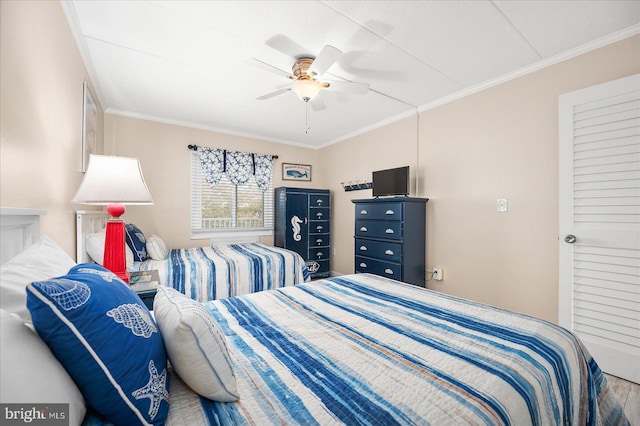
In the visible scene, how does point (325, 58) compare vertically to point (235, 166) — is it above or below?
above

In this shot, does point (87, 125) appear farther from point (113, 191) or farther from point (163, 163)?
point (163, 163)

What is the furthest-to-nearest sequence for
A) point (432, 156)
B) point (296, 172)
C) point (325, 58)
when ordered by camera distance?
point (296, 172) < point (432, 156) < point (325, 58)

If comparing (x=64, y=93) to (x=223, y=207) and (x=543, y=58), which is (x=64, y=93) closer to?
(x=223, y=207)

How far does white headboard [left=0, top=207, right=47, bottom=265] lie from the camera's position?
0.91m

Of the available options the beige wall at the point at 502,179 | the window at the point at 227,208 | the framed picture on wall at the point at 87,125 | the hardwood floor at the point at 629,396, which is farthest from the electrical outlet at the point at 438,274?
the framed picture on wall at the point at 87,125

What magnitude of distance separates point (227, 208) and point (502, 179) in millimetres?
3702

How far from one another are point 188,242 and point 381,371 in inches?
150

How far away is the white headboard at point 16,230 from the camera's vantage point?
91 centimetres

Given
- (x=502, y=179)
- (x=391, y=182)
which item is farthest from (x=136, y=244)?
(x=502, y=179)

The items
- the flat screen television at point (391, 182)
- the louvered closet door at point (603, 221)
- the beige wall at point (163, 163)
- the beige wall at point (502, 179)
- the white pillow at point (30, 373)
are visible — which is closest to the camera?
the white pillow at point (30, 373)

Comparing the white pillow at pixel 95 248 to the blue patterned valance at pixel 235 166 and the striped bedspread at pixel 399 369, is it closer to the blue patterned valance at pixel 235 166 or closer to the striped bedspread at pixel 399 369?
the striped bedspread at pixel 399 369

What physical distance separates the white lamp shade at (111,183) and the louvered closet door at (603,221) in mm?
3104

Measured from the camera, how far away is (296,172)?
16.6 feet

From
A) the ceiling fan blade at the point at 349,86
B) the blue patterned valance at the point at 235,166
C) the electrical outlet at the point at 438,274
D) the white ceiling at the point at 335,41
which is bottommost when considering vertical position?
the electrical outlet at the point at 438,274
